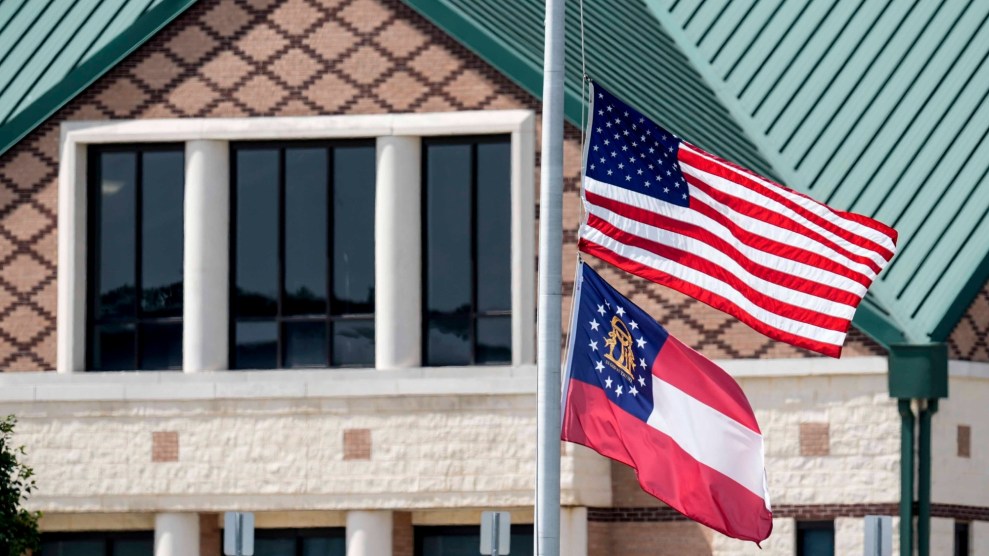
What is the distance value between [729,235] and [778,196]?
19.9 inches

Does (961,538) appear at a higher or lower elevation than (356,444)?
lower

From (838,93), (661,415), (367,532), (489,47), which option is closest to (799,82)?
(838,93)

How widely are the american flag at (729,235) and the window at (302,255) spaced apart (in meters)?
8.59

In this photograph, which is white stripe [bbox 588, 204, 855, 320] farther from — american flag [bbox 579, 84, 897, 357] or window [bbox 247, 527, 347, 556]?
window [bbox 247, 527, 347, 556]

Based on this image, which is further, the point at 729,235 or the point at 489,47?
the point at 489,47

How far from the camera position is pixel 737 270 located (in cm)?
1673

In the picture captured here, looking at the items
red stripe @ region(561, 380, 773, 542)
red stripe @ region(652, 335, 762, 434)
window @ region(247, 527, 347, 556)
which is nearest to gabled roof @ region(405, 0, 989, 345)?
window @ region(247, 527, 347, 556)

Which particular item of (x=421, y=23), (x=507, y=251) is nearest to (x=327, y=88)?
(x=421, y=23)

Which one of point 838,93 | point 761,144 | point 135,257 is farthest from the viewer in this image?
point 838,93

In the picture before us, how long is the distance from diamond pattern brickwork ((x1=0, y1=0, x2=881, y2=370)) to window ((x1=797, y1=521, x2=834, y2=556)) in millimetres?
1984

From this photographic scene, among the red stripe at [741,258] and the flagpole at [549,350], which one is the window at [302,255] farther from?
the flagpole at [549,350]

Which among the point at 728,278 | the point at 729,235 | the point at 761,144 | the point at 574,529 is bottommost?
the point at 574,529

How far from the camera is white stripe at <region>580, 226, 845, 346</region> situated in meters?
16.4

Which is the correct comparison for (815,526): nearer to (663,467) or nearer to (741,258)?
(741,258)
